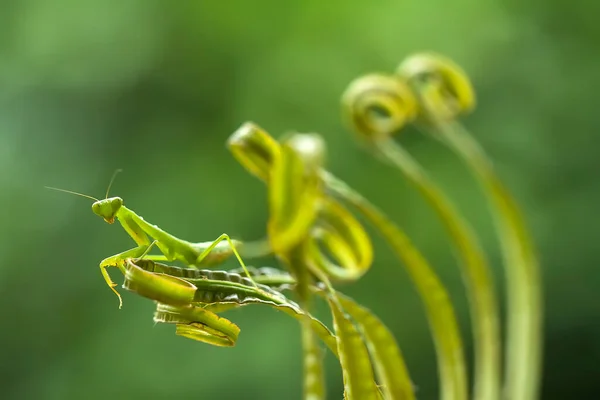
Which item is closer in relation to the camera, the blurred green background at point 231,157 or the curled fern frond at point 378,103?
the curled fern frond at point 378,103

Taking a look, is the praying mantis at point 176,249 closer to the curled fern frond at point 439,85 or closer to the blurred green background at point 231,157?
the curled fern frond at point 439,85

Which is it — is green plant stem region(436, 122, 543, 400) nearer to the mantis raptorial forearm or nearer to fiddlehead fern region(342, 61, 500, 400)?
fiddlehead fern region(342, 61, 500, 400)

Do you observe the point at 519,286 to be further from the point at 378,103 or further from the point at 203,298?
the point at 203,298

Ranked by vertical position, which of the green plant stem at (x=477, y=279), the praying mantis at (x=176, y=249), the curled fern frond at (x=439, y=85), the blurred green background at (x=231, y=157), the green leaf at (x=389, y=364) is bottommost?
the green leaf at (x=389, y=364)

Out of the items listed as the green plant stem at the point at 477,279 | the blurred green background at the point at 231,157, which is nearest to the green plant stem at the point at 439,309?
the green plant stem at the point at 477,279

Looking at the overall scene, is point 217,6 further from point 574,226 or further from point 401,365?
point 401,365

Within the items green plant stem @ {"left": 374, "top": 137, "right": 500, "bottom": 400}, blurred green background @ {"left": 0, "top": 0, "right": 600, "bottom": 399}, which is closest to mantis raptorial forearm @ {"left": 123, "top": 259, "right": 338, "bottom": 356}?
green plant stem @ {"left": 374, "top": 137, "right": 500, "bottom": 400}
